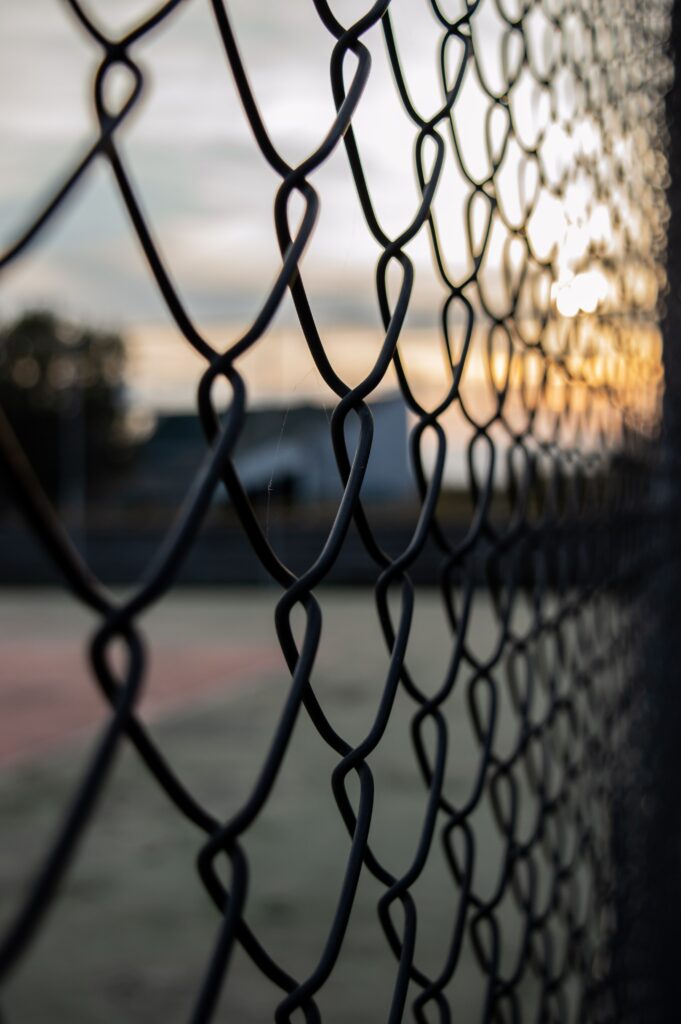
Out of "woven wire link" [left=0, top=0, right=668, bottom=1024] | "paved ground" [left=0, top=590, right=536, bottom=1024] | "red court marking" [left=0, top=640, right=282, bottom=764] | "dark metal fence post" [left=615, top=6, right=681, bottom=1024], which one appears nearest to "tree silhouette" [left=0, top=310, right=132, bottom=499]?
"red court marking" [left=0, top=640, right=282, bottom=764]

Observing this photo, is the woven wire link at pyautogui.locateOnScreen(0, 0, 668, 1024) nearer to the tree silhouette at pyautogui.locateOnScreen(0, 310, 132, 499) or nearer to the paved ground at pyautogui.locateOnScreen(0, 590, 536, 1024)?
the paved ground at pyautogui.locateOnScreen(0, 590, 536, 1024)

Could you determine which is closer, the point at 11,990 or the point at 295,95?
the point at 295,95

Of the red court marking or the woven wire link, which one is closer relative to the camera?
the woven wire link

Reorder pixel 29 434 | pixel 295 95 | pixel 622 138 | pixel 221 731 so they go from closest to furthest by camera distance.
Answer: pixel 295 95
pixel 622 138
pixel 221 731
pixel 29 434

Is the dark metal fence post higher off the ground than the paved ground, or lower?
higher

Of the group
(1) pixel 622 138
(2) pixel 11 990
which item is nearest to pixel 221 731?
(2) pixel 11 990

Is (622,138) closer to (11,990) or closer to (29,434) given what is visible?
(11,990)

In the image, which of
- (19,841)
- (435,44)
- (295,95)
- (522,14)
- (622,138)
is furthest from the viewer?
(19,841)

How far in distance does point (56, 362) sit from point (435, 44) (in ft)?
51.3

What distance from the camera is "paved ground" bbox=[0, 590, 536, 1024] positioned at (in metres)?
2.12

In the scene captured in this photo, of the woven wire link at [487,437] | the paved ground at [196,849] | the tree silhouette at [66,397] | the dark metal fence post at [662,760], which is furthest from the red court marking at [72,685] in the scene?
the tree silhouette at [66,397]

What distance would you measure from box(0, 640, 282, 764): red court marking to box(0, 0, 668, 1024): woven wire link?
137 inches

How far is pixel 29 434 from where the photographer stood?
14867 millimetres

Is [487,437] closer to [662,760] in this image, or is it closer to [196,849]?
[662,760]
